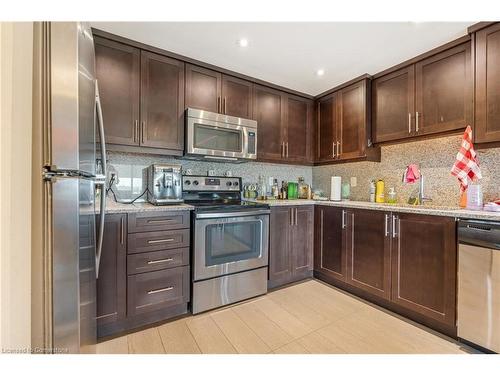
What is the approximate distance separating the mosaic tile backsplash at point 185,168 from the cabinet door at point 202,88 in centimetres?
62

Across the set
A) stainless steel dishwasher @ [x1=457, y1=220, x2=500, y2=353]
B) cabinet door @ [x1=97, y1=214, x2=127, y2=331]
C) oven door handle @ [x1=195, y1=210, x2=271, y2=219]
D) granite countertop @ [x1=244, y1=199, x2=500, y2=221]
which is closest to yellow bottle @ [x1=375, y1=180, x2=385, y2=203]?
granite countertop @ [x1=244, y1=199, x2=500, y2=221]

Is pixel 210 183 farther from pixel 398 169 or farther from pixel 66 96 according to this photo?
pixel 398 169

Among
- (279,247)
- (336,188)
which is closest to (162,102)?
(279,247)

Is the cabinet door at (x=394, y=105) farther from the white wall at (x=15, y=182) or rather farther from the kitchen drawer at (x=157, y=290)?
the white wall at (x=15, y=182)

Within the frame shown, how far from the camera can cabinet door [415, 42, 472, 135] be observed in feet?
6.02

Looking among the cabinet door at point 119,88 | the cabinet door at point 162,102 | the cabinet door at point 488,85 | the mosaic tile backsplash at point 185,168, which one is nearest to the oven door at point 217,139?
the cabinet door at point 162,102

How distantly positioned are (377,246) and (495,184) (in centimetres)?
105

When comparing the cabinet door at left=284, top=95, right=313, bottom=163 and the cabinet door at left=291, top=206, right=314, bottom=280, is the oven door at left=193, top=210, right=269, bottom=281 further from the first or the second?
the cabinet door at left=284, top=95, right=313, bottom=163

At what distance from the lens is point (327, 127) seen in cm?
298

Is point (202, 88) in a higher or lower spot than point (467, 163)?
higher

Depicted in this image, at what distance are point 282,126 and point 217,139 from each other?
3.23 feet

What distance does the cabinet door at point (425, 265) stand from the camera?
1.65 metres
